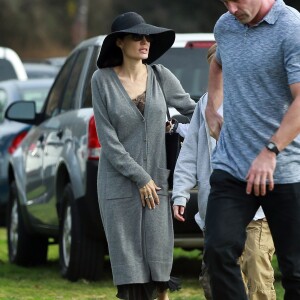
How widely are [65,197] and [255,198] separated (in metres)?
4.26

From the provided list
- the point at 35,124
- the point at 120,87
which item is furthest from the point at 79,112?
the point at 120,87

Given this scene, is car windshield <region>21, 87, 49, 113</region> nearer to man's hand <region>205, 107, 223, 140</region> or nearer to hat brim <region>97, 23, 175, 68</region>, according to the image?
hat brim <region>97, 23, 175, 68</region>

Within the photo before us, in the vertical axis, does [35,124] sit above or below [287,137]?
below

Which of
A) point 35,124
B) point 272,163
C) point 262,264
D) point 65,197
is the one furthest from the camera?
point 35,124

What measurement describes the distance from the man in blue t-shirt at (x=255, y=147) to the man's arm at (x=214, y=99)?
440mm

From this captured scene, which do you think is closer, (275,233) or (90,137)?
(275,233)

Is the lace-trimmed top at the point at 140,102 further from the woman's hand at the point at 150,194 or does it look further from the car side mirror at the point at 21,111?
the car side mirror at the point at 21,111

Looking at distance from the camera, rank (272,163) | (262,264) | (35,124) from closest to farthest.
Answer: (272,163) → (262,264) → (35,124)

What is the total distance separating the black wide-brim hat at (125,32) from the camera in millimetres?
7758

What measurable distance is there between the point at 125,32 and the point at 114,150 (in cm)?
65

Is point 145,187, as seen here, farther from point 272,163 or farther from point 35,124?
point 35,124

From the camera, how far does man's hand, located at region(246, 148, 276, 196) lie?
19.3ft

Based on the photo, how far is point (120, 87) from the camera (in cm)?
770

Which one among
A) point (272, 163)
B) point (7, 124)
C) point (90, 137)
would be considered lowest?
point (7, 124)
